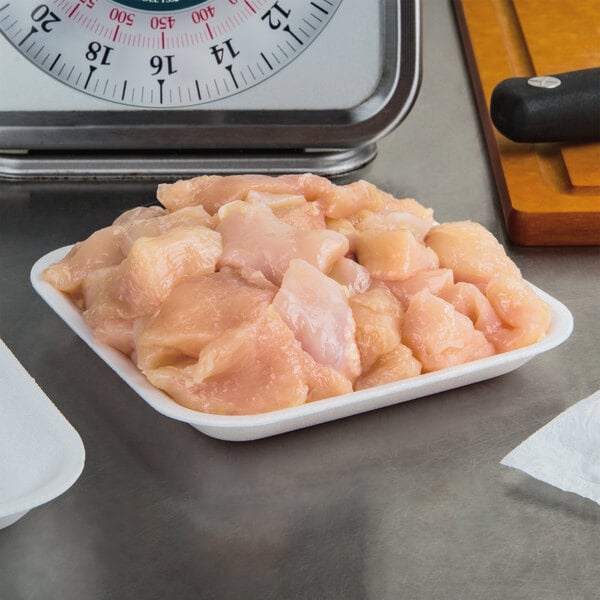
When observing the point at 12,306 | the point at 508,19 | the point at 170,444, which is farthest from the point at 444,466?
the point at 508,19

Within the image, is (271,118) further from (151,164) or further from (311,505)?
(311,505)

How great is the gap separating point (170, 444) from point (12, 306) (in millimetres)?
299

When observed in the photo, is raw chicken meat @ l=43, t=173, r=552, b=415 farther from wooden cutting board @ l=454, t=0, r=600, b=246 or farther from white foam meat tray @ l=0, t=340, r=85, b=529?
wooden cutting board @ l=454, t=0, r=600, b=246

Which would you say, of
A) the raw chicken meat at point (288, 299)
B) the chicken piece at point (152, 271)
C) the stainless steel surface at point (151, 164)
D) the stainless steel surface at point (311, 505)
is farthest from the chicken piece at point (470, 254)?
the stainless steel surface at point (151, 164)

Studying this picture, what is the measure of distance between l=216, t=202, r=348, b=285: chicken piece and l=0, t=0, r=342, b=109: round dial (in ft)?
1.03

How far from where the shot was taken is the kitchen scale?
3.99ft

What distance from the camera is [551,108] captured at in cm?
133

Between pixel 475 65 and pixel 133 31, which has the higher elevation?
pixel 133 31

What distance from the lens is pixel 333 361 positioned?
88 cm

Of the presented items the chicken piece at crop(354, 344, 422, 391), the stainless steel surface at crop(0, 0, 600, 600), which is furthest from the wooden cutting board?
the chicken piece at crop(354, 344, 422, 391)

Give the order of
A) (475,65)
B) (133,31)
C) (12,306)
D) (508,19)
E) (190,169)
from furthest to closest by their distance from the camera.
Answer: (508,19) < (475,65) < (190,169) < (133,31) < (12,306)

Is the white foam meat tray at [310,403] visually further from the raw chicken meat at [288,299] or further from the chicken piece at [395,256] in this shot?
the chicken piece at [395,256]

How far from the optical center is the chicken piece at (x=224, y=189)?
1080mm

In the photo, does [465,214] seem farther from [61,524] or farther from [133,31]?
[61,524]
